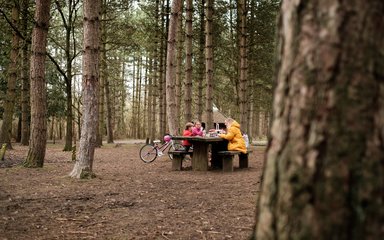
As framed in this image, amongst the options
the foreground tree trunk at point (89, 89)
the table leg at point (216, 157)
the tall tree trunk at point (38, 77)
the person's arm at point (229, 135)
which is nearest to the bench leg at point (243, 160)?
the table leg at point (216, 157)

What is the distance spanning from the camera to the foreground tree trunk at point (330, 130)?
1358 mm

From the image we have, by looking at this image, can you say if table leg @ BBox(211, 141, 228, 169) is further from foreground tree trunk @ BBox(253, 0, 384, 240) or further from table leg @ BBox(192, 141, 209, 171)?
foreground tree trunk @ BBox(253, 0, 384, 240)

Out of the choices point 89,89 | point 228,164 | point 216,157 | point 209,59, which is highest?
point 209,59

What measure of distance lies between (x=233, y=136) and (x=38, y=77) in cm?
572

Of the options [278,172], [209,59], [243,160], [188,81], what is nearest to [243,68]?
[209,59]

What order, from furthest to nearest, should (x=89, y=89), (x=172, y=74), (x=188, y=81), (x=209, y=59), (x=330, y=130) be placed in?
(x=209, y=59) → (x=188, y=81) → (x=172, y=74) → (x=89, y=89) → (x=330, y=130)

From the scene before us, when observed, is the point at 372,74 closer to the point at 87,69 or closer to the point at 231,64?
the point at 87,69

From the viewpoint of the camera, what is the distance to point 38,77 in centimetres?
1052

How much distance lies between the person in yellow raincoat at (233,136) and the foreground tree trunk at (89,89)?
4.02m

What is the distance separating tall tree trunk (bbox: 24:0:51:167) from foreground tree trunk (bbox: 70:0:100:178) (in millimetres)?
2096

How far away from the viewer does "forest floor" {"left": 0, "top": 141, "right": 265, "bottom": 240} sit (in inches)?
183

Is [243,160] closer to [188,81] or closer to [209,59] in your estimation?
[188,81]

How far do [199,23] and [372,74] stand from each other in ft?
76.5

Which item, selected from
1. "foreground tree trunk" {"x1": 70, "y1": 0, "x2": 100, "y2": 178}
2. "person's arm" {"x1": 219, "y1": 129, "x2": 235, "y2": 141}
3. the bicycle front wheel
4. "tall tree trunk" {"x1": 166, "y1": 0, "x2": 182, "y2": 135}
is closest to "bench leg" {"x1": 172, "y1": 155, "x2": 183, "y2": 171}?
"person's arm" {"x1": 219, "y1": 129, "x2": 235, "y2": 141}
